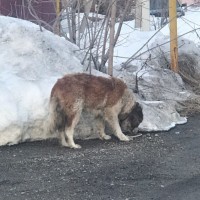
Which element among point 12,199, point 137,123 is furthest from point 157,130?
point 12,199

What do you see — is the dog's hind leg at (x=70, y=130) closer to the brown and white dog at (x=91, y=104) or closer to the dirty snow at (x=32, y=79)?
the brown and white dog at (x=91, y=104)

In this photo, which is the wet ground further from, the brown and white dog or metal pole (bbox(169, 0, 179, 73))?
metal pole (bbox(169, 0, 179, 73))

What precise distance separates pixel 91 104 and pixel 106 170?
1665mm

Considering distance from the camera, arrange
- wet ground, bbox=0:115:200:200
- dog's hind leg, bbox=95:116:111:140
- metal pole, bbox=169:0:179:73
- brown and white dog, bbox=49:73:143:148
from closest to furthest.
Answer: wet ground, bbox=0:115:200:200
brown and white dog, bbox=49:73:143:148
dog's hind leg, bbox=95:116:111:140
metal pole, bbox=169:0:179:73

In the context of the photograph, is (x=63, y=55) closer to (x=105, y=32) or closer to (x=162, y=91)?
(x=105, y=32)

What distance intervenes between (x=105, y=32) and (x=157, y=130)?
88.7 inches

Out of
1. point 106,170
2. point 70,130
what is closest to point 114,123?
point 70,130

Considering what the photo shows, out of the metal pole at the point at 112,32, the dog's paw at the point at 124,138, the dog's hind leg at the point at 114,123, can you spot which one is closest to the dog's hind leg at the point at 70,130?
the dog's hind leg at the point at 114,123

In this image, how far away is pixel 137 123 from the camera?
8922 millimetres

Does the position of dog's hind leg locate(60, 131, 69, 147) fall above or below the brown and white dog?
below

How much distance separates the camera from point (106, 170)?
22.4ft

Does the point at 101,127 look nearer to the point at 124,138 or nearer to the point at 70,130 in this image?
the point at 124,138

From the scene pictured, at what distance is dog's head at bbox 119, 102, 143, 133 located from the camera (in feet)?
29.0

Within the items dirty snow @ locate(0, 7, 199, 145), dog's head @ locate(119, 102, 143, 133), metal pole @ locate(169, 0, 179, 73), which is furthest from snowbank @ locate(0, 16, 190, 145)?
metal pole @ locate(169, 0, 179, 73)
